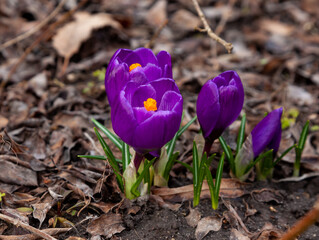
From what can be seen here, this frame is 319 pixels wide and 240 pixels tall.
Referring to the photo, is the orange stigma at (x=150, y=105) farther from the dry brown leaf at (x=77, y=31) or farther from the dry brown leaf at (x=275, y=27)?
the dry brown leaf at (x=275, y=27)

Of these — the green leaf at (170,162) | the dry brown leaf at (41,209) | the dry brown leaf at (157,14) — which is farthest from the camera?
the dry brown leaf at (157,14)

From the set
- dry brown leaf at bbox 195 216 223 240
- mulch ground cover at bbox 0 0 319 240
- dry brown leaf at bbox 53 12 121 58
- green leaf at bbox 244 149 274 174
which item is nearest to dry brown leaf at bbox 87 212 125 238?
mulch ground cover at bbox 0 0 319 240

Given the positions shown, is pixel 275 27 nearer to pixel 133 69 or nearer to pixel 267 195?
pixel 267 195

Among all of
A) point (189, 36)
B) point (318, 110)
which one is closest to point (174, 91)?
point (318, 110)

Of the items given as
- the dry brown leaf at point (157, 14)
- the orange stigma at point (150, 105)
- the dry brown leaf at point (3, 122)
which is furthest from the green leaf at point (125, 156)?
the dry brown leaf at point (157, 14)

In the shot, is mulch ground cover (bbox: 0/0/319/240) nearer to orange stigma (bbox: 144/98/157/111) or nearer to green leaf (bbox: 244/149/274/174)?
green leaf (bbox: 244/149/274/174)

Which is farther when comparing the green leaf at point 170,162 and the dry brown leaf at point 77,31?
the dry brown leaf at point 77,31

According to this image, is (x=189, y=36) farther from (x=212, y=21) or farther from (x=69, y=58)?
(x=69, y=58)
